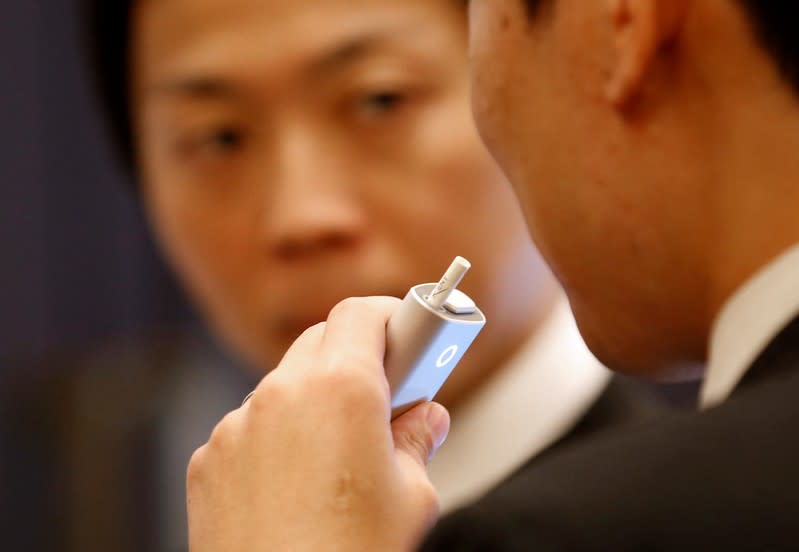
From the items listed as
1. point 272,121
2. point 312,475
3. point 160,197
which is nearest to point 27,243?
point 160,197

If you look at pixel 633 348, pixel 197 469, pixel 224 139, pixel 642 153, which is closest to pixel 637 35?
pixel 642 153

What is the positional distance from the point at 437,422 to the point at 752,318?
16 cm

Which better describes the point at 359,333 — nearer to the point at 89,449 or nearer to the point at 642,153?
the point at 642,153

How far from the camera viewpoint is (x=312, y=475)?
0.57 m

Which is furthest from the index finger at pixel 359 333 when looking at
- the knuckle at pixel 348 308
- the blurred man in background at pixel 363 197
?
the blurred man in background at pixel 363 197

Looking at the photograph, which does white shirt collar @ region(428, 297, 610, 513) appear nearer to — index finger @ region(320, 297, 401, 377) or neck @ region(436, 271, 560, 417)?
neck @ region(436, 271, 560, 417)

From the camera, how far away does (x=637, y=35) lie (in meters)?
0.60

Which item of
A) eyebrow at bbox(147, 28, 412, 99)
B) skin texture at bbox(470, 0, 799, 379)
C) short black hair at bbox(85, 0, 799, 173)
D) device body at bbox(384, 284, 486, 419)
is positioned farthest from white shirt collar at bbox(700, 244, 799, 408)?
short black hair at bbox(85, 0, 799, 173)

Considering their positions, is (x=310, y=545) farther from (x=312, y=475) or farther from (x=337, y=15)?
(x=337, y=15)

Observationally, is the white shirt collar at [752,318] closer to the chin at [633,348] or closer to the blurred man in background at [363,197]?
the chin at [633,348]

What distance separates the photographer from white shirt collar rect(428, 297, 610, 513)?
1228 mm

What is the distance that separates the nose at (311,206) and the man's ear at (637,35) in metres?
0.62

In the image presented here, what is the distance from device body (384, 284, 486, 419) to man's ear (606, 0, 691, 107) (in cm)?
13

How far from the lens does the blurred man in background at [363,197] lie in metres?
1.24
